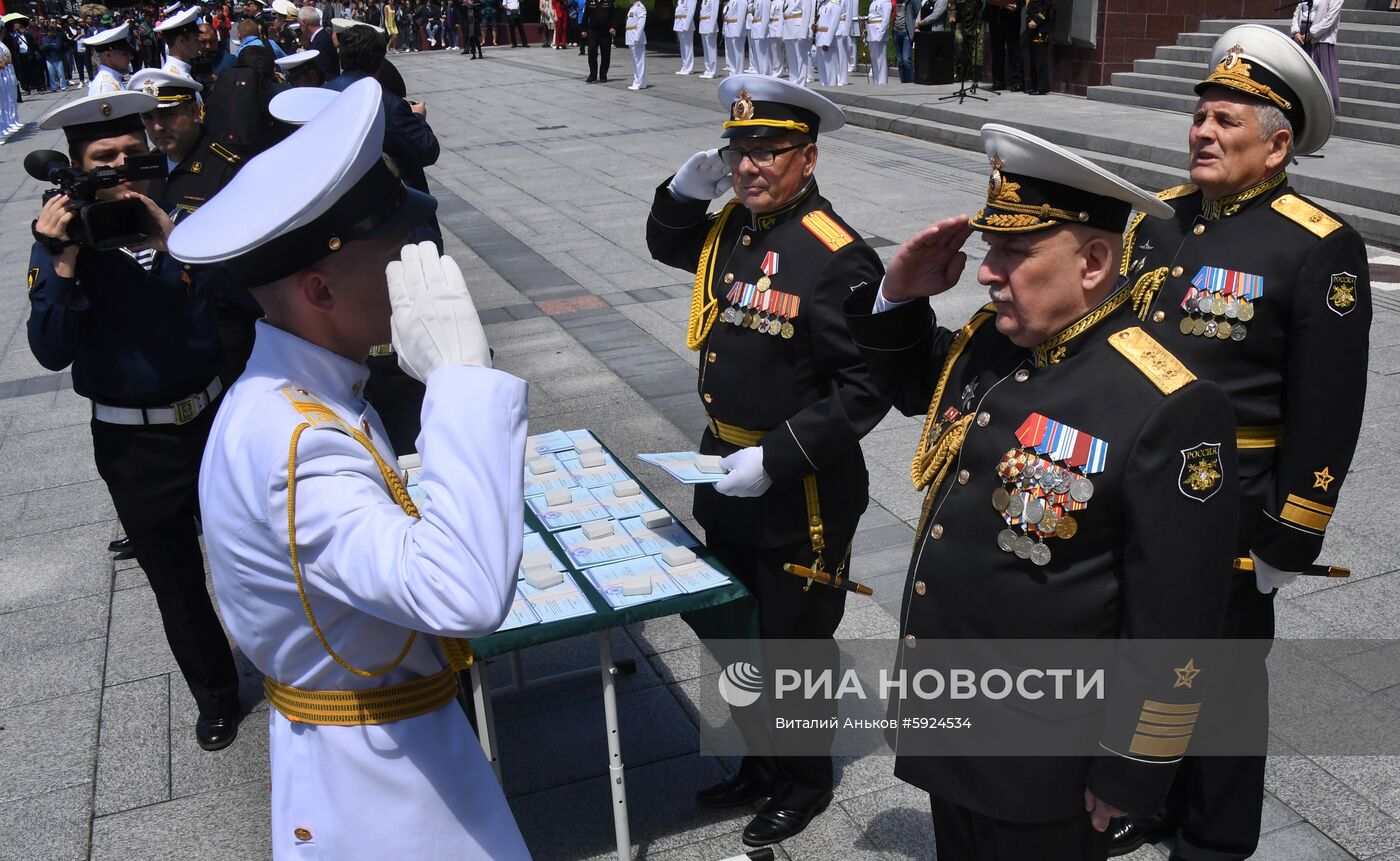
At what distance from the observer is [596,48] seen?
24.6m

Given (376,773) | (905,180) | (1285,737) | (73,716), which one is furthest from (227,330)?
(905,180)

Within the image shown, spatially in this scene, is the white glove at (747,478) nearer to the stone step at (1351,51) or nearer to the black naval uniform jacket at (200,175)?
the black naval uniform jacket at (200,175)

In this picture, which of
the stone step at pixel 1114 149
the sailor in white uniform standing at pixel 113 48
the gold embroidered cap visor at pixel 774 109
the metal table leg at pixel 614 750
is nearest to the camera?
the metal table leg at pixel 614 750

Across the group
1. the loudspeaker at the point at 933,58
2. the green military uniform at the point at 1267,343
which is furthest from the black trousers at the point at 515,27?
the green military uniform at the point at 1267,343

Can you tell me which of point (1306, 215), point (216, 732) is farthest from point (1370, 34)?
point (216, 732)

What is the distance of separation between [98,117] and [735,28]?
2129 centimetres

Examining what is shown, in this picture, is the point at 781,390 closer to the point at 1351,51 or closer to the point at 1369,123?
the point at 1369,123

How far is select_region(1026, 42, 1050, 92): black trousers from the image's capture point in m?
17.6

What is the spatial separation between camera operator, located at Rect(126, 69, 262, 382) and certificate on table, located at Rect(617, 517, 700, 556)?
6.44 ft

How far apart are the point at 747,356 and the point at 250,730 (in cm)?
232

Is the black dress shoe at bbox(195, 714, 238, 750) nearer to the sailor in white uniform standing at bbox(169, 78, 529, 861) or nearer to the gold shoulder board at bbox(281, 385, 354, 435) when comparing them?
the sailor in white uniform standing at bbox(169, 78, 529, 861)

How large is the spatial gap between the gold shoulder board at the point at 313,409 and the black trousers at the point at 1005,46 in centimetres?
1784

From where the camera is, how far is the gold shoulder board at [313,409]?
1.86 meters

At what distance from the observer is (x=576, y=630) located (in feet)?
9.63
